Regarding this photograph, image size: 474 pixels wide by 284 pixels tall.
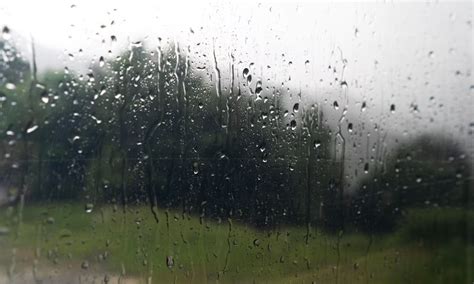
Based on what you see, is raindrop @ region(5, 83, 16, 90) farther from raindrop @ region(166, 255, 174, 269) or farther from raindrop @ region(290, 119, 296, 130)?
raindrop @ region(290, 119, 296, 130)

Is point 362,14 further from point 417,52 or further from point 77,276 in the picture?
point 77,276

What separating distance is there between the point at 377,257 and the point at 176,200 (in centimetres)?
72

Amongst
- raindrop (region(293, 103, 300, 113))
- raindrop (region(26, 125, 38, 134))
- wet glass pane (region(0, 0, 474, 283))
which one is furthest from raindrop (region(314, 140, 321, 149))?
raindrop (region(26, 125, 38, 134))

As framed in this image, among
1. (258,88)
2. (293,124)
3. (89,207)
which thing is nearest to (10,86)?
(89,207)

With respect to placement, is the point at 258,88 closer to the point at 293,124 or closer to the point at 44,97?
the point at 293,124

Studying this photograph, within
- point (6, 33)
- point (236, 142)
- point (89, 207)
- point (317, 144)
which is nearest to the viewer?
point (6, 33)

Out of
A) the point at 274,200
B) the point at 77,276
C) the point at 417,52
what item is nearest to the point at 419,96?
the point at 417,52

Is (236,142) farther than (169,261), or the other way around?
(236,142)

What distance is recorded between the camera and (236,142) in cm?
181

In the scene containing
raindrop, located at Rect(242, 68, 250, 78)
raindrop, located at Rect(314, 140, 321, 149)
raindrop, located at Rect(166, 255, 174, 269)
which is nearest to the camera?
raindrop, located at Rect(166, 255, 174, 269)

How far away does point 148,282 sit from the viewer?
1.60m

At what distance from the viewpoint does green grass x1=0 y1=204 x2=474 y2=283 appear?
4.68 feet

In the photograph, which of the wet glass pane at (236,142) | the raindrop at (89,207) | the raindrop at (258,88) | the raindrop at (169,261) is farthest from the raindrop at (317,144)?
the raindrop at (89,207)

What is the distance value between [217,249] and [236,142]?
0.31m
